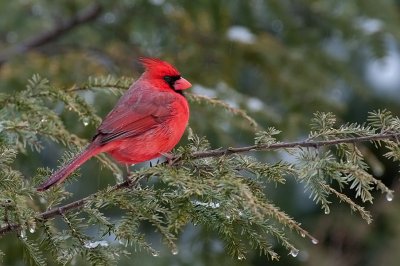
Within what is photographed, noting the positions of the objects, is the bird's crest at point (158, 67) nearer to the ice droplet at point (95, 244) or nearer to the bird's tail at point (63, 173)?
the bird's tail at point (63, 173)

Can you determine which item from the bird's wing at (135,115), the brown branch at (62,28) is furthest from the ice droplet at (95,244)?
the brown branch at (62,28)

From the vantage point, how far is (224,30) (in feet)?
16.1

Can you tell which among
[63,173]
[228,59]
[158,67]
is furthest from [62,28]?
[63,173]

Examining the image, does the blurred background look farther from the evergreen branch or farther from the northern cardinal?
the evergreen branch

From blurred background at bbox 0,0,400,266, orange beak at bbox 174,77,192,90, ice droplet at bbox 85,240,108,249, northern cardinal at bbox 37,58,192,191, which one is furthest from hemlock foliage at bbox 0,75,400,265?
blurred background at bbox 0,0,400,266

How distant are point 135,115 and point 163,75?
0.32 meters

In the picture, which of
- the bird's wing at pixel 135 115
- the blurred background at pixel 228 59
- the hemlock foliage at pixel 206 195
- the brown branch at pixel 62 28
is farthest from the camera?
the brown branch at pixel 62 28

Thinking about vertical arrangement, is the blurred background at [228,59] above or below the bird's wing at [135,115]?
below

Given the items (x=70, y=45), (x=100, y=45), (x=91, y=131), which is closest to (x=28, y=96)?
(x=91, y=131)

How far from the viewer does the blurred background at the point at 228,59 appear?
4.25 m

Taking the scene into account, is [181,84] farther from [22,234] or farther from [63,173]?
[22,234]

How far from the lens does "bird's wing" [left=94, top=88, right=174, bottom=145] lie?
8.91 ft

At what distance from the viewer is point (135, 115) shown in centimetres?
291

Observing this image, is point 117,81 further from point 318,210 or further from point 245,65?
point 318,210
